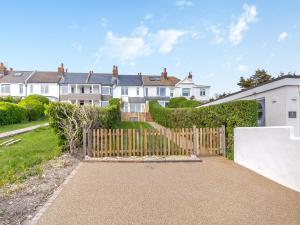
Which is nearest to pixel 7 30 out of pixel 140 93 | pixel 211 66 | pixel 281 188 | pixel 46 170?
pixel 46 170

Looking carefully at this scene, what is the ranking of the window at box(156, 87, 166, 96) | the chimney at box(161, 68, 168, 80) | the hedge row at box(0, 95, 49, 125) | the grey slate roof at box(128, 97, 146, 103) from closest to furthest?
the hedge row at box(0, 95, 49, 125)
the grey slate roof at box(128, 97, 146, 103)
the window at box(156, 87, 166, 96)
the chimney at box(161, 68, 168, 80)

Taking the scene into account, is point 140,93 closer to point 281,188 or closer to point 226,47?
point 226,47

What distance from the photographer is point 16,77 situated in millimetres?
52438

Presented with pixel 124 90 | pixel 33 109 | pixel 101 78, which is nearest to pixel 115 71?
pixel 101 78

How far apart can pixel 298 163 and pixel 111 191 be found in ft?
15.7

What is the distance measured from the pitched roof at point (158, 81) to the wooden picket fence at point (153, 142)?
135ft

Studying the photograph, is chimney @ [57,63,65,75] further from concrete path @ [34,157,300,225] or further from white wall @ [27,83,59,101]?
concrete path @ [34,157,300,225]

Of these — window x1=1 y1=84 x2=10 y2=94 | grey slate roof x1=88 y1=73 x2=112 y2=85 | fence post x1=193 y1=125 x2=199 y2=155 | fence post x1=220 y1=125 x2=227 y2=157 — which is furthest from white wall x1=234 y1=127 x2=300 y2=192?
window x1=1 y1=84 x2=10 y2=94

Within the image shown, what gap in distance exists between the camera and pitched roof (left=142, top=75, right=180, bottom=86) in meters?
52.0

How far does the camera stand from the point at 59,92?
169 ft

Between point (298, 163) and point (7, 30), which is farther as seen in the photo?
point (7, 30)

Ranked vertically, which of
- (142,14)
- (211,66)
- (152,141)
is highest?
(142,14)

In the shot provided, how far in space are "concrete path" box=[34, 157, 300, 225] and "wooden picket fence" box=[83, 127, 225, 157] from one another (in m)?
2.28

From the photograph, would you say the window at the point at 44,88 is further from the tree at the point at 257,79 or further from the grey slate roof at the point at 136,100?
the tree at the point at 257,79
